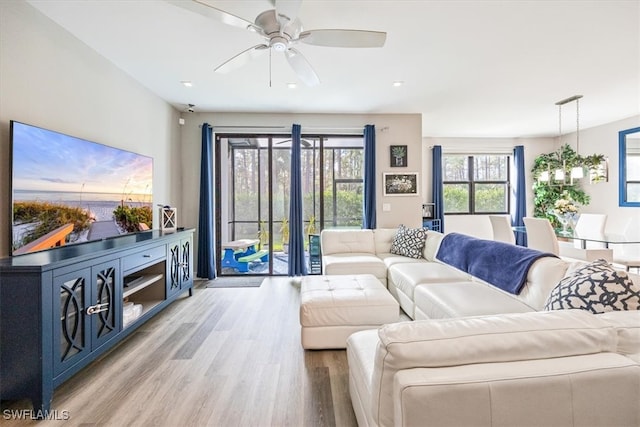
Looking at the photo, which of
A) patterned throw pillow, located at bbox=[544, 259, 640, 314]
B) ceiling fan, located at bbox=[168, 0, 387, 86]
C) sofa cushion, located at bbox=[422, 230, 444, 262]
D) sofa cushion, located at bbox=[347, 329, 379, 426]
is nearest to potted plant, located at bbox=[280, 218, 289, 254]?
sofa cushion, located at bbox=[422, 230, 444, 262]

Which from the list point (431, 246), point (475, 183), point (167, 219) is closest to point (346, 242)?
point (431, 246)

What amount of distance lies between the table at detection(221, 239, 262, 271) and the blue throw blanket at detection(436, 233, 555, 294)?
295cm

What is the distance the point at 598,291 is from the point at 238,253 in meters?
4.39

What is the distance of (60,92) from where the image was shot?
2391 millimetres

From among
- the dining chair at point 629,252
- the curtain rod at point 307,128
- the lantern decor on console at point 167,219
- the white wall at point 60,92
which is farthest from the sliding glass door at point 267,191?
the dining chair at point 629,252

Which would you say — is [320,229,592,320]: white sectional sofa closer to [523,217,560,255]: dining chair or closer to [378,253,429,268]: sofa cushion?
[378,253,429,268]: sofa cushion

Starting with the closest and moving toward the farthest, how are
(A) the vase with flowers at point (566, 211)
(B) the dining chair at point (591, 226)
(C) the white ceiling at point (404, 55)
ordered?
(C) the white ceiling at point (404, 55) → (A) the vase with flowers at point (566, 211) → (B) the dining chair at point (591, 226)

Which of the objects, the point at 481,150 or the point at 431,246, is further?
the point at 481,150

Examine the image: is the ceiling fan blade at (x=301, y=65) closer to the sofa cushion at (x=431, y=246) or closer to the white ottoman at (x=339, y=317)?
the white ottoman at (x=339, y=317)

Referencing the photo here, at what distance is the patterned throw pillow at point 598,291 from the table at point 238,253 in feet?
13.2

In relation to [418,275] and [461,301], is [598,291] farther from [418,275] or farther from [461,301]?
[418,275]

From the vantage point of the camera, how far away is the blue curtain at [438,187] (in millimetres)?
6211

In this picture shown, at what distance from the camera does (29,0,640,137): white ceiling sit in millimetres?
2180

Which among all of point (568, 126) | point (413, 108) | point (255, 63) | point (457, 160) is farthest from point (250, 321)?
point (568, 126)
